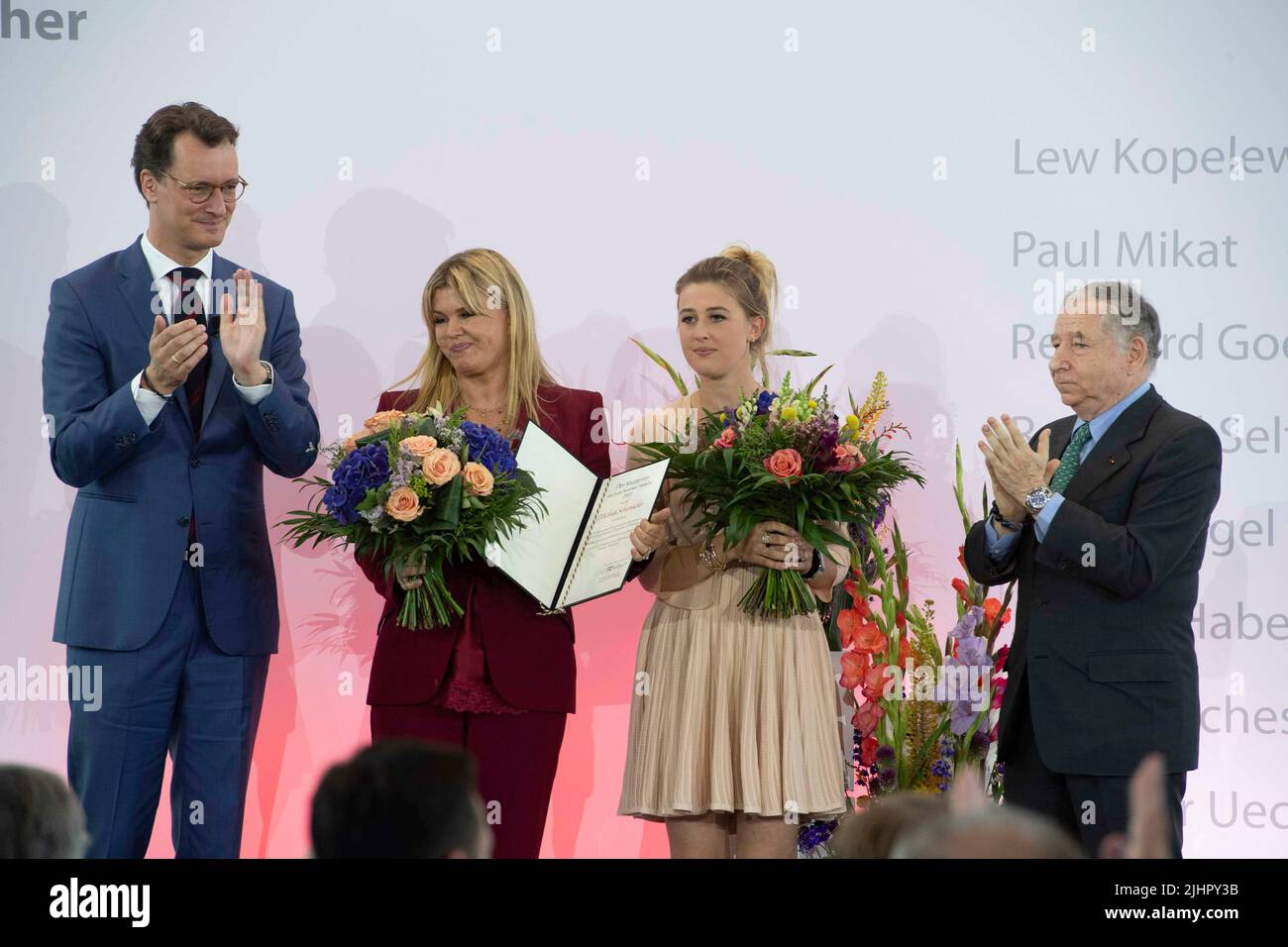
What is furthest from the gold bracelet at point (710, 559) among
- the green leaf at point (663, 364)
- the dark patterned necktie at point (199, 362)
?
the dark patterned necktie at point (199, 362)

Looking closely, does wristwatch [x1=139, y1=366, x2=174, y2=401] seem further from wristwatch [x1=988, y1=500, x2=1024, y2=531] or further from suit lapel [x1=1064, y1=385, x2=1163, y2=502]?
suit lapel [x1=1064, y1=385, x2=1163, y2=502]

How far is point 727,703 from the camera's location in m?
3.97

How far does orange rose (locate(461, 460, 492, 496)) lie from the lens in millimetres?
3748

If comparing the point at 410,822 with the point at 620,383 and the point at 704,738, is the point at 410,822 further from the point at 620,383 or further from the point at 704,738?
the point at 620,383

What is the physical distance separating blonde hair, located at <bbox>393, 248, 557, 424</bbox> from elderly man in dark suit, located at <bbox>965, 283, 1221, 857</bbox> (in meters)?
1.33

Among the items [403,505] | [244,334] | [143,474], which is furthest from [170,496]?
[403,505]

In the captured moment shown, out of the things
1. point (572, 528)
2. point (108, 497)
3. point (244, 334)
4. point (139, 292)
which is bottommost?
point (572, 528)

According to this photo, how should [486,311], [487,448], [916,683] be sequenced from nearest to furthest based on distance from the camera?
[487,448] → [486,311] → [916,683]

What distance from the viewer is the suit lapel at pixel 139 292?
4098 mm

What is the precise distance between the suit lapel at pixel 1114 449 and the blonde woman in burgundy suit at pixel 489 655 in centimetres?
136

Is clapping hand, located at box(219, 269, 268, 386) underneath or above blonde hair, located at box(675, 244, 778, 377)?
underneath

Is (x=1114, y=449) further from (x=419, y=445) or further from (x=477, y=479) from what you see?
(x=419, y=445)

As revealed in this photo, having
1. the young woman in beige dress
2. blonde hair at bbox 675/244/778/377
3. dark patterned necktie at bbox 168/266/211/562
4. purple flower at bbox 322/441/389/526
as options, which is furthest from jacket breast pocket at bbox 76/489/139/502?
blonde hair at bbox 675/244/778/377

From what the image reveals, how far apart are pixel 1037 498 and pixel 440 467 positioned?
155 cm
